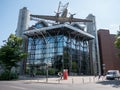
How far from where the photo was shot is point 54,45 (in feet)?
158

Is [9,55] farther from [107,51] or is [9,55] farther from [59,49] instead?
[107,51]

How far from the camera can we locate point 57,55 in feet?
153

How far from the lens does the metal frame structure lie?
46406 mm

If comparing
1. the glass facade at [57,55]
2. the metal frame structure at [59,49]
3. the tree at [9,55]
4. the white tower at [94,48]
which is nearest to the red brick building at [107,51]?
the white tower at [94,48]

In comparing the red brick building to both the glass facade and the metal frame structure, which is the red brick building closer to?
the metal frame structure

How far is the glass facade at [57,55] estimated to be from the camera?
4622 cm

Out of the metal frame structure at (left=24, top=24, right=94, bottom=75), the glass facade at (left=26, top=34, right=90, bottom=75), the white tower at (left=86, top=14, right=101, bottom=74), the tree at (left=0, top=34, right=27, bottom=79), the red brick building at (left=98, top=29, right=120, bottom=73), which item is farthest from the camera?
the red brick building at (left=98, top=29, right=120, bottom=73)

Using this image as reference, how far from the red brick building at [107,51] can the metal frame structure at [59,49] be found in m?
6.89

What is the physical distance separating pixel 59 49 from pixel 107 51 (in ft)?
68.4

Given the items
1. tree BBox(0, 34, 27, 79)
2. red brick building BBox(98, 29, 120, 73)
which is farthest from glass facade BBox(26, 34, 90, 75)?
tree BBox(0, 34, 27, 79)

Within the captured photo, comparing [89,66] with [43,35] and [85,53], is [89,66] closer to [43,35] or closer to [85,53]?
[85,53]

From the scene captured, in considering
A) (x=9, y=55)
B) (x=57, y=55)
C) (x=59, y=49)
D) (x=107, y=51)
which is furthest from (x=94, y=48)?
(x=9, y=55)

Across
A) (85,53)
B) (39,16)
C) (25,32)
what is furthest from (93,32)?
(25,32)

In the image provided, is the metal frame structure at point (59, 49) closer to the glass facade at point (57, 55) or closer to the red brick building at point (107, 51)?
the glass facade at point (57, 55)
